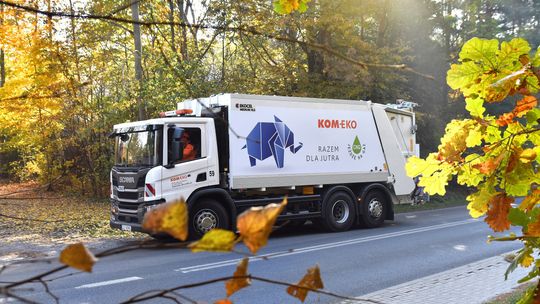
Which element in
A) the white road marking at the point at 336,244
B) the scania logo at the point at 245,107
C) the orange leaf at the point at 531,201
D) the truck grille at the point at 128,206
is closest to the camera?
the orange leaf at the point at 531,201

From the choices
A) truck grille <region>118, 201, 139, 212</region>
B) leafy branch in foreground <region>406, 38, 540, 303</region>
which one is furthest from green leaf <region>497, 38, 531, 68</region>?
truck grille <region>118, 201, 139, 212</region>

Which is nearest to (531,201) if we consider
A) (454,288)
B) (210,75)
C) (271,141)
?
(454,288)

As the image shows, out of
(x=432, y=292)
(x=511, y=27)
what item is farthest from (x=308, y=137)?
(x=511, y=27)

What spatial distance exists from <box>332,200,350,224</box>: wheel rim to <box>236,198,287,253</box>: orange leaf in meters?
11.5

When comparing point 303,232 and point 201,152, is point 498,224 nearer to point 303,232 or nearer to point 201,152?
point 201,152

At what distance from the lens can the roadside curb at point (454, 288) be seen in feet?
19.1

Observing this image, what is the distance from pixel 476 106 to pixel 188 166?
341 inches

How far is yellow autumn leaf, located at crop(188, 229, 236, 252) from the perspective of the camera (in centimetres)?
85

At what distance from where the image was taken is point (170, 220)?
0.83m

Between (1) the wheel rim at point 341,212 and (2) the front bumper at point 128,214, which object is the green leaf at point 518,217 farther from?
(1) the wheel rim at point 341,212

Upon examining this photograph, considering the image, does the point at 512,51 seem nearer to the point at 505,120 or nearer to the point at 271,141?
the point at 505,120

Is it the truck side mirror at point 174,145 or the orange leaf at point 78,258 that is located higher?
the truck side mirror at point 174,145

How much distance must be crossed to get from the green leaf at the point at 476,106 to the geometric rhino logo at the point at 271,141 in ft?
28.9

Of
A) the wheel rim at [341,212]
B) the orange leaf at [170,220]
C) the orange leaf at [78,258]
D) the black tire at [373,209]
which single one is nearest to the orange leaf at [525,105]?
the orange leaf at [170,220]
